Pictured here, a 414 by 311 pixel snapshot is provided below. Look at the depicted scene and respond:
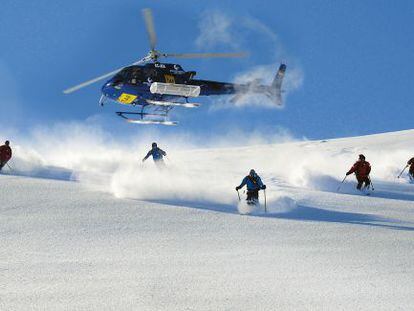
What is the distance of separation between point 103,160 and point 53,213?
12009 mm

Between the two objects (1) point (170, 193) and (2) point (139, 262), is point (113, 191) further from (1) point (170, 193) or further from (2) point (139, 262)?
(2) point (139, 262)

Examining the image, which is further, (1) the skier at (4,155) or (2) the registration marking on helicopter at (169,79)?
(2) the registration marking on helicopter at (169,79)

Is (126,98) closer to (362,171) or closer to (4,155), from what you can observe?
(4,155)

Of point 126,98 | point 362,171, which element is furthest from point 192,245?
point 126,98

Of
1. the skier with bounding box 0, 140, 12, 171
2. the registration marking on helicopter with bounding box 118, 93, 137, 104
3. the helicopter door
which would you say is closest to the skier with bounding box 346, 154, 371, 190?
the helicopter door

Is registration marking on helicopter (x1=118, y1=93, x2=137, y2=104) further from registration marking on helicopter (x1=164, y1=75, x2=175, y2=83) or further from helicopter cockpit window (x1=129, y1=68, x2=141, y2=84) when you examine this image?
registration marking on helicopter (x1=164, y1=75, x2=175, y2=83)

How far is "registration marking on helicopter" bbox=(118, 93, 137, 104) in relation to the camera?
22095 millimetres

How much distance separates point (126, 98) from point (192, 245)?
11.9 metres

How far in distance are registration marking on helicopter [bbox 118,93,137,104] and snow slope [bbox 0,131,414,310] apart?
3232 mm

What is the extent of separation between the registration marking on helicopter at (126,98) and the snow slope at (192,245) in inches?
127

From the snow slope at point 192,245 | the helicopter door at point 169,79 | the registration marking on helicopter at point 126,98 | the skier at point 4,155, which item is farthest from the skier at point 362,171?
the skier at point 4,155

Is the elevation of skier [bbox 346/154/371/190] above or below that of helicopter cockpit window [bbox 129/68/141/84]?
below

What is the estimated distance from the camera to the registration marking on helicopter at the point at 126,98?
2210 centimetres

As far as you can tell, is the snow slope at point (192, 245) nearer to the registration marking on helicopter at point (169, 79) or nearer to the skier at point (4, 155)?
the skier at point (4, 155)
